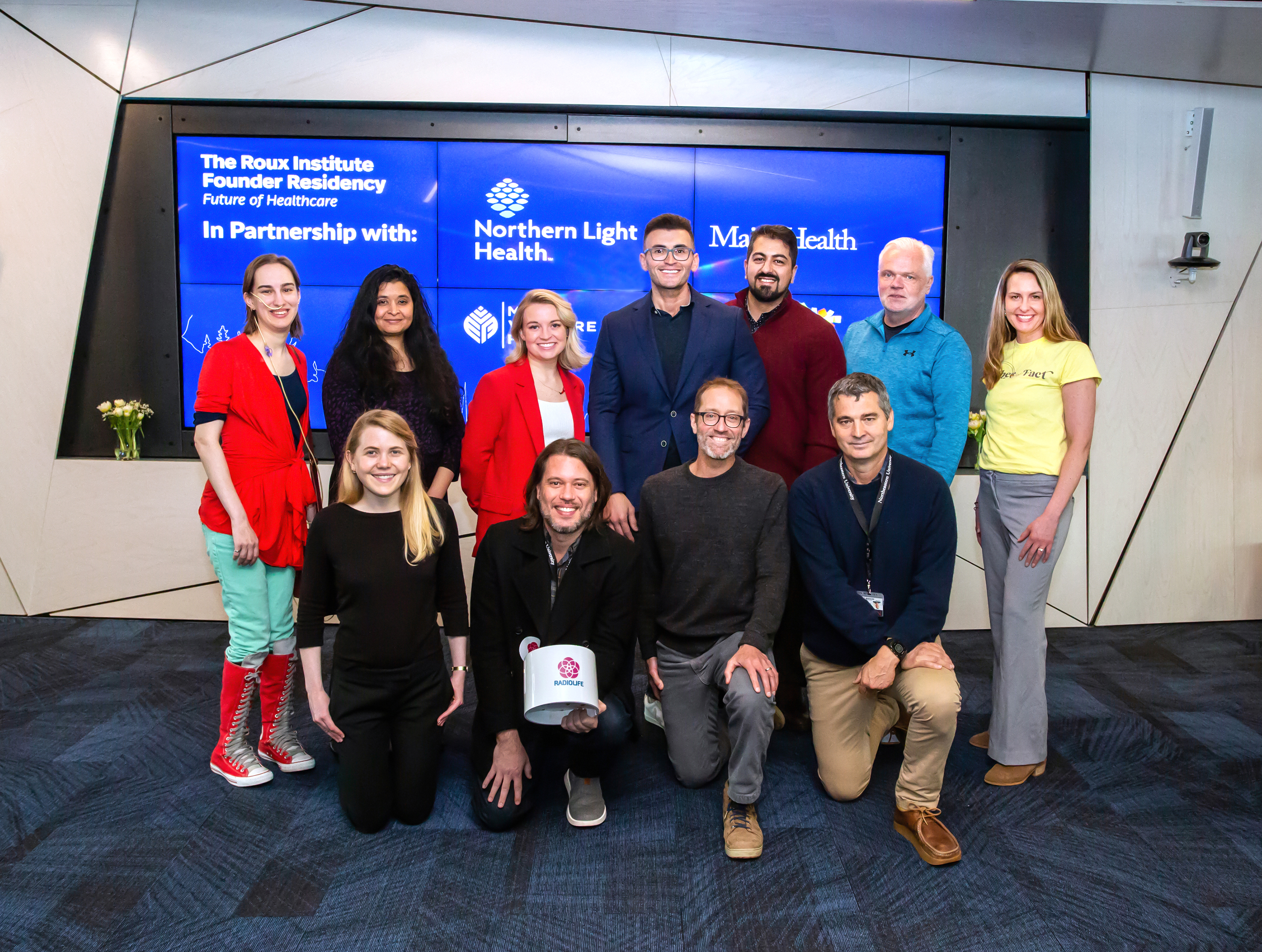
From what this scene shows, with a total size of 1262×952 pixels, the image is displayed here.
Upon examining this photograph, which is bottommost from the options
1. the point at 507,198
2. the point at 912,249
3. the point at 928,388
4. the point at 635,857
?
the point at 635,857

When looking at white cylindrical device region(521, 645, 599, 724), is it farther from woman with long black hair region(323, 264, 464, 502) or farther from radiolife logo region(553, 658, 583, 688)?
woman with long black hair region(323, 264, 464, 502)

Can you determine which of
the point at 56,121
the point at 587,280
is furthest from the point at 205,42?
the point at 587,280

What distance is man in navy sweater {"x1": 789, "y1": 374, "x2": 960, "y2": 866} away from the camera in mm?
2193

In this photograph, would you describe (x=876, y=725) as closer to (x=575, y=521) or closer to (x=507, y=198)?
(x=575, y=521)

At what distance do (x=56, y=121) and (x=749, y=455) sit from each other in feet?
13.0

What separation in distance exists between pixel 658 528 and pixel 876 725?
89 centimetres

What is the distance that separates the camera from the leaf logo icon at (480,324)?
13.9 feet

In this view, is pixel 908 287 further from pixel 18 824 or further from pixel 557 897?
pixel 18 824

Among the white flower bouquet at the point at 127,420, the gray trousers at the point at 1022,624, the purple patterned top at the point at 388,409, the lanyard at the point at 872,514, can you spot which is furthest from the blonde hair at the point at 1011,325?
the white flower bouquet at the point at 127,420

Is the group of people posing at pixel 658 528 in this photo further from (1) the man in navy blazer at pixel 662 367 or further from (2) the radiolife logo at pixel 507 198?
(2) the radiolife logo at pixel 507 198

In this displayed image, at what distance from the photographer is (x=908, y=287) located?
2.63 metres

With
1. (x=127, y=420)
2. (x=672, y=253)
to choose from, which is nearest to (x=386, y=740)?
(x=672, y=253)

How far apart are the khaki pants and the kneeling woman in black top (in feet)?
3.53

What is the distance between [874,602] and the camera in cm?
230
